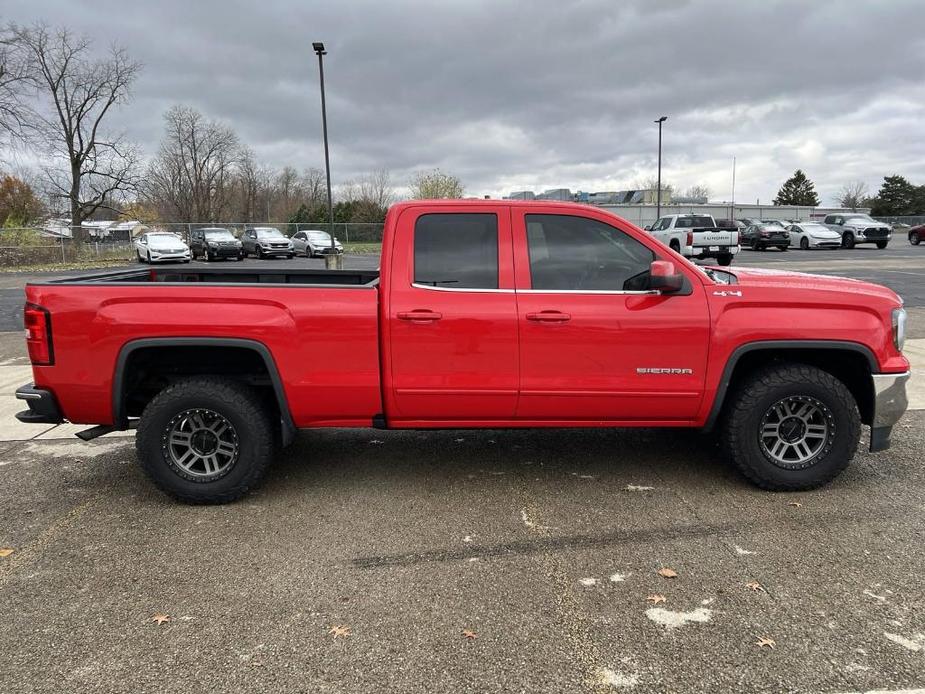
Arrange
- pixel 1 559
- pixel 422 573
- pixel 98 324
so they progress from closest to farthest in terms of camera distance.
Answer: pixel 422 573 < pixel 1 559 < pixel 98 324

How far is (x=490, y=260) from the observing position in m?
4.13

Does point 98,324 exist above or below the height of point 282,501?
above

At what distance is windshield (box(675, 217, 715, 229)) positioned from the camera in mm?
26234

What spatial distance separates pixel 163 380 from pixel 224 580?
172 centimetres

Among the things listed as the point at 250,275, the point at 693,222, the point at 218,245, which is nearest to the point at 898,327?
the point at 250,275

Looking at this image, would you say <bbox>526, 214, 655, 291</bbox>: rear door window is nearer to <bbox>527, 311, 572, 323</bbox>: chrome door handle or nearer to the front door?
the front door

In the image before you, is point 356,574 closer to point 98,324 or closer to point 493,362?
point 493,362

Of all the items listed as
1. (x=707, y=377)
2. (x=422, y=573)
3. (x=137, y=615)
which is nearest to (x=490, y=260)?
(x=707, y=377)

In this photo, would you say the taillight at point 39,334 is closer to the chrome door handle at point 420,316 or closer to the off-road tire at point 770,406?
the chrome door handle at point 420,316

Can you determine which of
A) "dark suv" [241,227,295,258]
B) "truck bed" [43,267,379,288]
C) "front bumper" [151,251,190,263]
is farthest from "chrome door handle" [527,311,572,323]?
"dark suv" [241,227,295,258]

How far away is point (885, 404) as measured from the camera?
416 cm

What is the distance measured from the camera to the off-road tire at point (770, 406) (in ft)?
13.5

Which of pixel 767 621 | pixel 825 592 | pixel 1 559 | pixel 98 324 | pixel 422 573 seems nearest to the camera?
pixel 767 621

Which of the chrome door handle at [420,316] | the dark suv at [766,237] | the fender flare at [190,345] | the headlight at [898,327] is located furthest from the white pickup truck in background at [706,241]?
the fender flare at [190,345]
